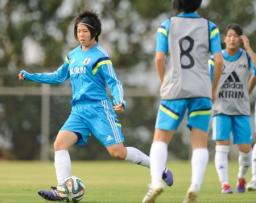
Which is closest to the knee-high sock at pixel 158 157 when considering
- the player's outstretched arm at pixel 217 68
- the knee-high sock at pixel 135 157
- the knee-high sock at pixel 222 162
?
the player's outstretched arm at pixel 217 68

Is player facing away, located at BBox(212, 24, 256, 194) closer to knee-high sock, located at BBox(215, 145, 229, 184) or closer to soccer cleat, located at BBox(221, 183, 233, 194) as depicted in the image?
knee-high sock, located at BBox(215, 145, 229, 184)

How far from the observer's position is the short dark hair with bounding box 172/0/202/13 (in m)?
8.79

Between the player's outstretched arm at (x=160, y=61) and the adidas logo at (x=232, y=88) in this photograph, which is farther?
the adidas logo at (x=232, y=88)

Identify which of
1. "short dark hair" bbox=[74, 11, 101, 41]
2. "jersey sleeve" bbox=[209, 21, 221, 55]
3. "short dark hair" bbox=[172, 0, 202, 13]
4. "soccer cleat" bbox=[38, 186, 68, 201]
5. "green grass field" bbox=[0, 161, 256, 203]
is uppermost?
"short dark hair" bbox=[172, 0, 202, 13]

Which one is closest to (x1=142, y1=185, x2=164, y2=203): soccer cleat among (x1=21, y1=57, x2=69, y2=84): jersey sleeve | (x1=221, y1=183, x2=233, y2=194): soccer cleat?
(x1=21, y1=57, x2=69, y2=84): jersey sleeve

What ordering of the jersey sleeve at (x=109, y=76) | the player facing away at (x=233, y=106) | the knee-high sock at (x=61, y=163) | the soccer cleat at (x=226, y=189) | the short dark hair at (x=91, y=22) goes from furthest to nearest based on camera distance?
the player facing away at (x=233, y=106) < the soccer cleat at (x=226, y=189) < the short dark hair at (x=91, y=22) < the jersey sleeve at (x=109, y=76) < the knee-high sock at (x=61, y=163)

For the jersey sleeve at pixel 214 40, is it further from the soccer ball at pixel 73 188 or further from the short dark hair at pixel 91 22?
the soccer ball at pixel 73 188

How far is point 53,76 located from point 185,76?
2389mm

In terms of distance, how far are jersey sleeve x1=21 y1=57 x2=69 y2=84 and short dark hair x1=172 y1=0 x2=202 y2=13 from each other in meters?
2.13

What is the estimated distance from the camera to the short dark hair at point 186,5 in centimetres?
879

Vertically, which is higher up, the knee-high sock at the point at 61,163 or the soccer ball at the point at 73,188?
the knee-high sock at the point at 61,163

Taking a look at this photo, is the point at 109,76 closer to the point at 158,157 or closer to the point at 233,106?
the point at 158,157

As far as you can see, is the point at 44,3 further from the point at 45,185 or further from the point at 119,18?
the point at 45,185

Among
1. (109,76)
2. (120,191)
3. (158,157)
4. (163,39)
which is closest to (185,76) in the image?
(163,39)
